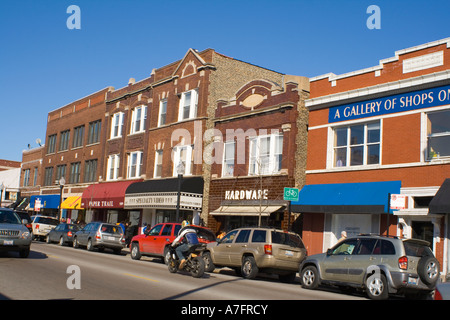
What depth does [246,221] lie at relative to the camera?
2830 centimetres

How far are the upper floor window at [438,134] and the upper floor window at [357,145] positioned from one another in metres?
2.34

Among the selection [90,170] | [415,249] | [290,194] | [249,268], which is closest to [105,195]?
[90,170]

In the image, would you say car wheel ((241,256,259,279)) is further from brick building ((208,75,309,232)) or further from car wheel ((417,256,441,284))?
brick building ((208,75,309,232))

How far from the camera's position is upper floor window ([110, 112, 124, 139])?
140ft

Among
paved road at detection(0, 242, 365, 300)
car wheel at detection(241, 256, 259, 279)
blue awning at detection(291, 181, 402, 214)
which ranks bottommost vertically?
paved road at detection(0, 242, 365, 300)

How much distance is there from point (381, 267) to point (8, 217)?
43.8 feet

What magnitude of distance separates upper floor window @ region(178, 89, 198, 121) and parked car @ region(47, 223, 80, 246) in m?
9.98

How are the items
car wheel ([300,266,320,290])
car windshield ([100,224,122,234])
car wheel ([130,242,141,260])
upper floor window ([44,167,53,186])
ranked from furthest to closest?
upper floor window ([44,167,53,186]), car windshield ([100,224,122,234]), car wheel ([130,242,141,260]), car wheel ([300,266,320,290])

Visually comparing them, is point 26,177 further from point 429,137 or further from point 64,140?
point 429,137

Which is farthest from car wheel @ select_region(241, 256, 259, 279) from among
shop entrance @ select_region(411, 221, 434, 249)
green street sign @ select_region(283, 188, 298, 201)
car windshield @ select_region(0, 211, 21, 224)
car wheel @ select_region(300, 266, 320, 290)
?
car windshield @ select_region(0, 211, 21, 224)

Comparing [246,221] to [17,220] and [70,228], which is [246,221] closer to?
[70,228]

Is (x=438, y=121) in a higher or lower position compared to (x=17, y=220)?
higher
